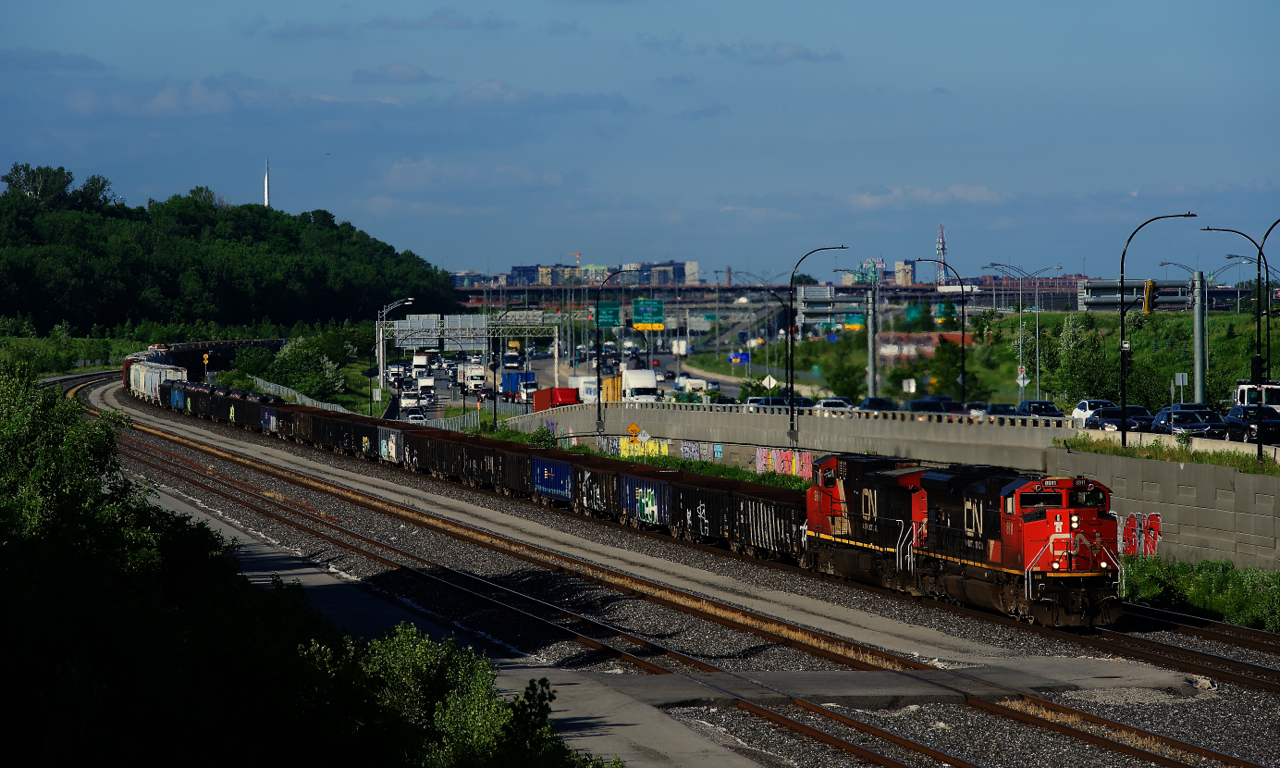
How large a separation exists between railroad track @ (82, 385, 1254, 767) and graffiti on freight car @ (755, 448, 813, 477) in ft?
Answer: 59.0

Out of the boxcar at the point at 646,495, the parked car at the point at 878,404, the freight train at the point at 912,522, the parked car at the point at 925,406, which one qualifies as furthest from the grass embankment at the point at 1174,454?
the parked car at the point at 878,404

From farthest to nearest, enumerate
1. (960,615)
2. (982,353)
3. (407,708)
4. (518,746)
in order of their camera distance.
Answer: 1. (982,353)
2. (960,615)
3. (407,708)
4. (518,746)

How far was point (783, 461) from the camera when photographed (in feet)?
176

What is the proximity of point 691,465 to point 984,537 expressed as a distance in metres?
35.0

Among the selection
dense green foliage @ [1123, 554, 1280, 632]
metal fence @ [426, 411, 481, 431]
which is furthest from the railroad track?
metal fence @ [426, 411, 481, 431]

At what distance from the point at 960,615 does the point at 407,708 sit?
14.8m

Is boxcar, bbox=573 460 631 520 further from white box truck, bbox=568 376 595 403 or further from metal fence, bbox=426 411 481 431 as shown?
white box truck, bbox=568 376 595 403

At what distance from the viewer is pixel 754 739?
16.6m

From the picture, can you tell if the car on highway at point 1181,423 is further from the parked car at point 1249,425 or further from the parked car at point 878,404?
the parked car at point 878,404

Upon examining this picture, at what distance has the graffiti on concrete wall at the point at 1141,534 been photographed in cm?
3228

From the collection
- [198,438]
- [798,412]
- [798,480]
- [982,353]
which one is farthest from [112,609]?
[982,353]

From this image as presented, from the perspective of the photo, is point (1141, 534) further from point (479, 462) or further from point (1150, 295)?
point (479, 462)

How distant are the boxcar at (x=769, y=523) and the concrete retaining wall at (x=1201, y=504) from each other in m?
9.86

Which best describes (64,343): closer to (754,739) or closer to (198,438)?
(198,438)
